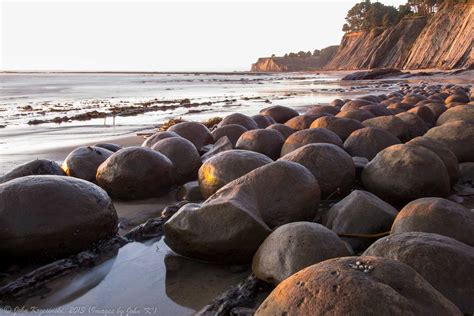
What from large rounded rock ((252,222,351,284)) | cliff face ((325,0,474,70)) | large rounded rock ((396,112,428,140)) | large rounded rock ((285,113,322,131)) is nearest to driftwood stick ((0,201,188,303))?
large rounded rock ((252,222,351,284))

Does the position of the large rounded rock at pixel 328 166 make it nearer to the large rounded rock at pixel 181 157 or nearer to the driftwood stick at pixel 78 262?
the driftwood stick at pixel 78 262

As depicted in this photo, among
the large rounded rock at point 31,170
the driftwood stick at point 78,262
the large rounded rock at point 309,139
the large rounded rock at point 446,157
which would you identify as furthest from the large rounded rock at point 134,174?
the large rounded rock at point 446,157

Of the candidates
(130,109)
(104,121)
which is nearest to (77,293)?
(104,121)

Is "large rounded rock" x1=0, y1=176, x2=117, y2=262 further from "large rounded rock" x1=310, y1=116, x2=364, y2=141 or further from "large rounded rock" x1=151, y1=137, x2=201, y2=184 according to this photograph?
"large rounded rock" x1=310, y1=116, x2=364, y2=141

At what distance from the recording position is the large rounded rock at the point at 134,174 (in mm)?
4109

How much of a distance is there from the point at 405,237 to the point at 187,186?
2519 millimetres

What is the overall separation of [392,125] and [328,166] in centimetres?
213

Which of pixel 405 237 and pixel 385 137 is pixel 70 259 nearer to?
pixel 405 237

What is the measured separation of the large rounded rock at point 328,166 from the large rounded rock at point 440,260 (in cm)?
144

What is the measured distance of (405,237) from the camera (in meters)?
2.25

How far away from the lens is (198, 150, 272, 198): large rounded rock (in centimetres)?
364

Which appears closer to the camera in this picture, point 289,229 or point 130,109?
point 289,229

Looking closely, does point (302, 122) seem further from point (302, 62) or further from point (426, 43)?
point (302, 62)

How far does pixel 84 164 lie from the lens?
4.55m
